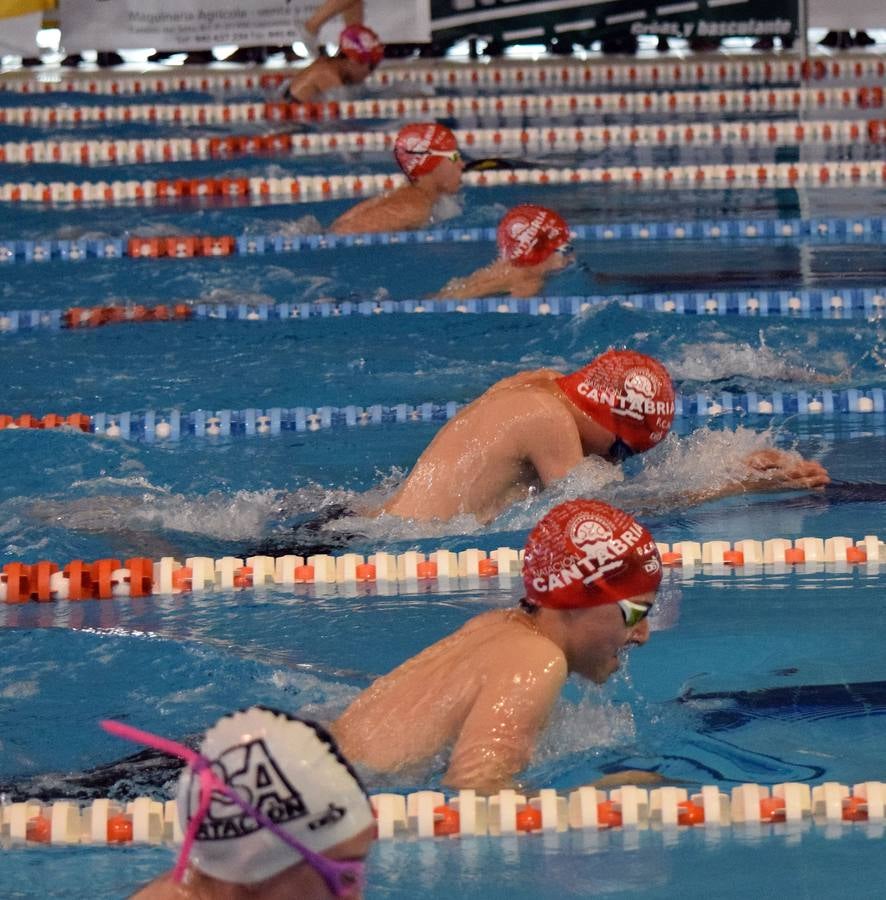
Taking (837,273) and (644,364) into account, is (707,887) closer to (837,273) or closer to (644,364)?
(644,364)

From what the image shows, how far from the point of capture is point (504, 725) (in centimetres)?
306

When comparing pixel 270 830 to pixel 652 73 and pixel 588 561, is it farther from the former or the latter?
pixel 652 73

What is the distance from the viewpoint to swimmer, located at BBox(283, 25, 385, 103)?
11.2 meters

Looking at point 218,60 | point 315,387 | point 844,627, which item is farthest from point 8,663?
point 218,60

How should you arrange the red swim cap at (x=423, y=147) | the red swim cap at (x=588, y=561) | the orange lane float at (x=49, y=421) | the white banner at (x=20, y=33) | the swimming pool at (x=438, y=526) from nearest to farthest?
the red swim cap at (x=588, y=561)
the swimming pool at (x=438, y=526)
the orange lane float at (x=49, y=421)
the red swim cap at (x=423, y=147)
the white banner at (x=20, y=33)

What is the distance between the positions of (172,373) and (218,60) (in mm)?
7257

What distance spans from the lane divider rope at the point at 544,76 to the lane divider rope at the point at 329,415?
6.30 m

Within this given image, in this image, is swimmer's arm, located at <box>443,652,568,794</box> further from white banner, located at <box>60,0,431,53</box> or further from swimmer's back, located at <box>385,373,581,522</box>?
white banner, located at <box>60,0,431,53</box>

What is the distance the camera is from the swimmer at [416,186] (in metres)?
8.21

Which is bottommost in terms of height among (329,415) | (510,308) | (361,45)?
(329,415)

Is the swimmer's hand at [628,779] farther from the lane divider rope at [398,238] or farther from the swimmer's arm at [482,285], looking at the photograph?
the lane divider rope at [398,238]

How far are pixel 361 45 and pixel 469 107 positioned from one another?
84 cm

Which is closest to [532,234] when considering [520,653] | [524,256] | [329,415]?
[524,256]

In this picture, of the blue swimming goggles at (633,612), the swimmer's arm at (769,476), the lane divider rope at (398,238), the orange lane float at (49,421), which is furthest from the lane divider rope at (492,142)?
the blue swimming goggles at (633,612)
